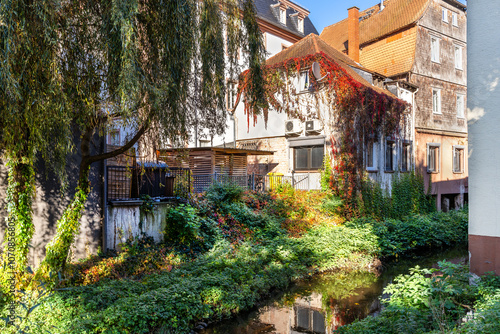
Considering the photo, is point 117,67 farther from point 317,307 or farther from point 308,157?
point 308,157

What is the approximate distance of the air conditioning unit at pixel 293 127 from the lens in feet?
60.3

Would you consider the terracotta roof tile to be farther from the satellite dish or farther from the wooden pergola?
the wooden pergola

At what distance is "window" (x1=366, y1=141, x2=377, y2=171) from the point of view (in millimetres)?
18562

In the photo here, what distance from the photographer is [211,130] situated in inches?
329

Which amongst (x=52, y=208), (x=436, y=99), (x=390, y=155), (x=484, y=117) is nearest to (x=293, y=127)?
(x=390, y=155)

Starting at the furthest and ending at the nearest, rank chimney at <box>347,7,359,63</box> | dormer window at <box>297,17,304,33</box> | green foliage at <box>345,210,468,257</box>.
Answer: dormer window at <box>297,17,304,33</box>
chimney at <box>347,7,359,63</box>
green foliage at <box>345,210,468,257</box>

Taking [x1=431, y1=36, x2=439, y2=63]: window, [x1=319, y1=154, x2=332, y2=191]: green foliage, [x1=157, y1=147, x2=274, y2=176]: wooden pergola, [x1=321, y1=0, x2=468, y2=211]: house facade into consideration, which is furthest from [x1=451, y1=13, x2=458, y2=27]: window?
[x1=157, y1=147, x2=274, y2=176]: wooden pergola

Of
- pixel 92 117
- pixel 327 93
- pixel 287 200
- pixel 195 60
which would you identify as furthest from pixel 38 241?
pixel 327 93

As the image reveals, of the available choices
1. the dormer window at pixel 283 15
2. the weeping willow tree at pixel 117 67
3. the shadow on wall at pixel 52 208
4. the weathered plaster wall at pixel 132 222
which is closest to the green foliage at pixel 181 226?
the weathered plaster wall at pixel 132 222

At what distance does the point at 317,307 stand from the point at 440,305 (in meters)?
3.63

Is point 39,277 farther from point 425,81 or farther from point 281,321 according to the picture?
point 425,81

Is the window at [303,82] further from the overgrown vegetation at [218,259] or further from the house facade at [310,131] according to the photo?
the overgrown vegetation at [218,259]

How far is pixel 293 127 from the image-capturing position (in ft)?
60.6

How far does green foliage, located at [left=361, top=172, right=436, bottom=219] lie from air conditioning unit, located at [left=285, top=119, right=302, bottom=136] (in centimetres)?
383
